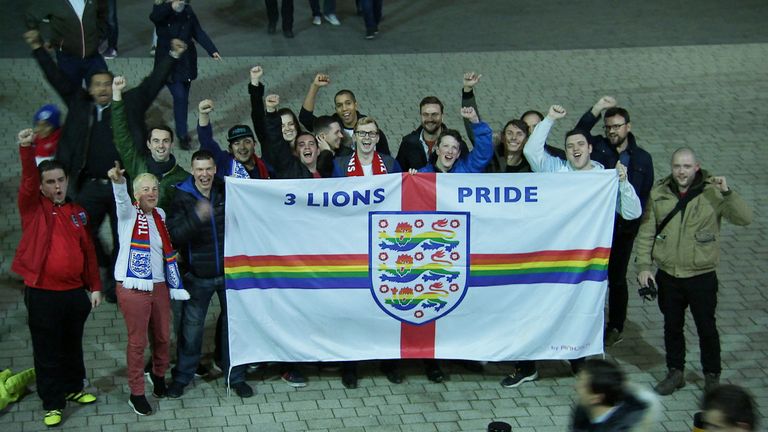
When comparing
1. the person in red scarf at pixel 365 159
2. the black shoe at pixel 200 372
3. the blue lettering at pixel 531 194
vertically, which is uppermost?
the person in red scarf at pixel 365 159

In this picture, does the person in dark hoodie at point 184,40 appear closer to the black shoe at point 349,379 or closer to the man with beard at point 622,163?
the black shoe at point 349,379

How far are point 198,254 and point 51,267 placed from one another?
3.44 feet

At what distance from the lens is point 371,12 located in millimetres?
17469

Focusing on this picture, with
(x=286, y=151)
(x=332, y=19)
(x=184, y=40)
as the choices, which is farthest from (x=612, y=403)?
(x=332, y=19)

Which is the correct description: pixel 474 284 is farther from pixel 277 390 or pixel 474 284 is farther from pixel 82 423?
pixel 82 423

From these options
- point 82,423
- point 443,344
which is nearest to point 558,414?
point 443,344

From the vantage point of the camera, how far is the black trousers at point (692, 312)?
8.65m

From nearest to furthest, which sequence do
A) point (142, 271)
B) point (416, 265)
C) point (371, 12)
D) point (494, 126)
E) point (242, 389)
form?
point (142, 271)
point (416, 265)
point (242, 389)
point (494, 126)
point (371, 12)

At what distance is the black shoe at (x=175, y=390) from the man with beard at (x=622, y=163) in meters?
3.51

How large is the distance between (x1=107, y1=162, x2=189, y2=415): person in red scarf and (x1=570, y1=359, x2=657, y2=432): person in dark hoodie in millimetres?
3523

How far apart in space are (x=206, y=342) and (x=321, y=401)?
1414mm

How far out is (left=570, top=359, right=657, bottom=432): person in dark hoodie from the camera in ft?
19.1

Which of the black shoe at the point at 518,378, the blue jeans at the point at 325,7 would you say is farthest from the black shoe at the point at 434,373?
the blue jeans at the point at 325,7

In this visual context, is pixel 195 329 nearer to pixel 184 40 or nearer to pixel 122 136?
pixel 122 136
